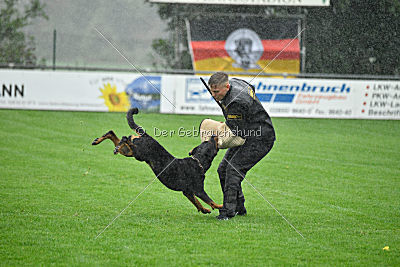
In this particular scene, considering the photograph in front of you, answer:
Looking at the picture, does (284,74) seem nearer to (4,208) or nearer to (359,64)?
(359,64)

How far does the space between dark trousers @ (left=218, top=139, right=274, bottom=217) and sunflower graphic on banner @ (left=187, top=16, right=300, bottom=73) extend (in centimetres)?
1533

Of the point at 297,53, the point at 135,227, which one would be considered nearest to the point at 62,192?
the point at 135,227

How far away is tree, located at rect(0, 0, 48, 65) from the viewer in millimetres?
21641

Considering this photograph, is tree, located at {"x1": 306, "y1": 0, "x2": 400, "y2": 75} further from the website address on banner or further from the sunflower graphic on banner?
the website address on banner

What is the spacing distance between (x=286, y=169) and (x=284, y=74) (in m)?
9.74

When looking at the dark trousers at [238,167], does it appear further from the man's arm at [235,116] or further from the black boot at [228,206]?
the man's arm at [235,116]

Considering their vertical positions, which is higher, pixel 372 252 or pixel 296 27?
pixel 296 27

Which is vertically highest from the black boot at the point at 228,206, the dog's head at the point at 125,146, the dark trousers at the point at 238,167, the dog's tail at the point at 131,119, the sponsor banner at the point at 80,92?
the dog's tail at the point at 131,119

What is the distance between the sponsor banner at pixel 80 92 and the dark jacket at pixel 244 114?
11558mm

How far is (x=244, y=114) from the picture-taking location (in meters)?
6.64

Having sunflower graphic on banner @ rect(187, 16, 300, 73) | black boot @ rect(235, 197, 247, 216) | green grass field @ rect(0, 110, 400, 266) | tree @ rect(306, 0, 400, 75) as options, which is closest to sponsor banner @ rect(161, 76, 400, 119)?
sunflower graphic on banner @ rect(187, 16, 300, 73)

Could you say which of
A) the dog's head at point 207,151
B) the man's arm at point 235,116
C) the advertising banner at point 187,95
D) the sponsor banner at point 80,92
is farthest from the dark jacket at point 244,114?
the sponsor banner at point 80,92

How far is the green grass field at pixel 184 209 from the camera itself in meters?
5.50

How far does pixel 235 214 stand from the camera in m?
7.10
